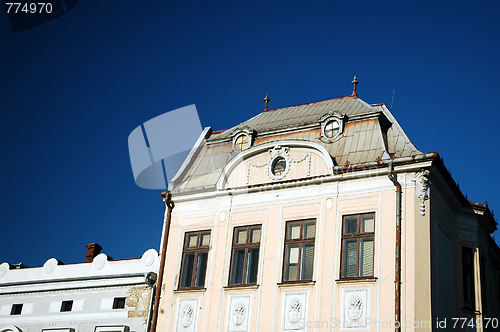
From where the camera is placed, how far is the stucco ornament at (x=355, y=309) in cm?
1712

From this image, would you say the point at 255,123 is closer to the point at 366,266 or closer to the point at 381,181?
the point at 381,181

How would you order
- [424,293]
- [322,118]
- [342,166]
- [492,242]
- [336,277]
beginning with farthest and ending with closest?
1. [492,242]
2. [322,118]
3. [342,166]
4. [336,277]
5. [424,293]

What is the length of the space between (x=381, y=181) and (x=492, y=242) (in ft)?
23.9

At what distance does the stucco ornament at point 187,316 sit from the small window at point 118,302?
11.3 feet

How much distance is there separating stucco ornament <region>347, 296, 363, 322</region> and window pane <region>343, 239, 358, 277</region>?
82 cm

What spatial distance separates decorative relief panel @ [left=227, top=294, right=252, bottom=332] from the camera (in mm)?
18719

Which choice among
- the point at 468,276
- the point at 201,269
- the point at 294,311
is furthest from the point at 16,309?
the point at 468,276

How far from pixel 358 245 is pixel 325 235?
3.65ft

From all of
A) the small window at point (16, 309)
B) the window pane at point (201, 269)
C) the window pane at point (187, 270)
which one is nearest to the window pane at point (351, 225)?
the window pane at point (201, 269)

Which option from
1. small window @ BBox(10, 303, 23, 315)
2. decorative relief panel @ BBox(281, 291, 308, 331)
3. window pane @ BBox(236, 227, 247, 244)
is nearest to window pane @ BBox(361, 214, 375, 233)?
decorative relief panel @ BBox(281, 291, 308, 331)

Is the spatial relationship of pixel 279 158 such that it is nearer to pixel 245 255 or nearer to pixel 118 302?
pixel 245 255

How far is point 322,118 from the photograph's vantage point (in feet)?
69.5

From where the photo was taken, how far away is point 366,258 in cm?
1794

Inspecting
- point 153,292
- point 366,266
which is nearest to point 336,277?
point 366,266
